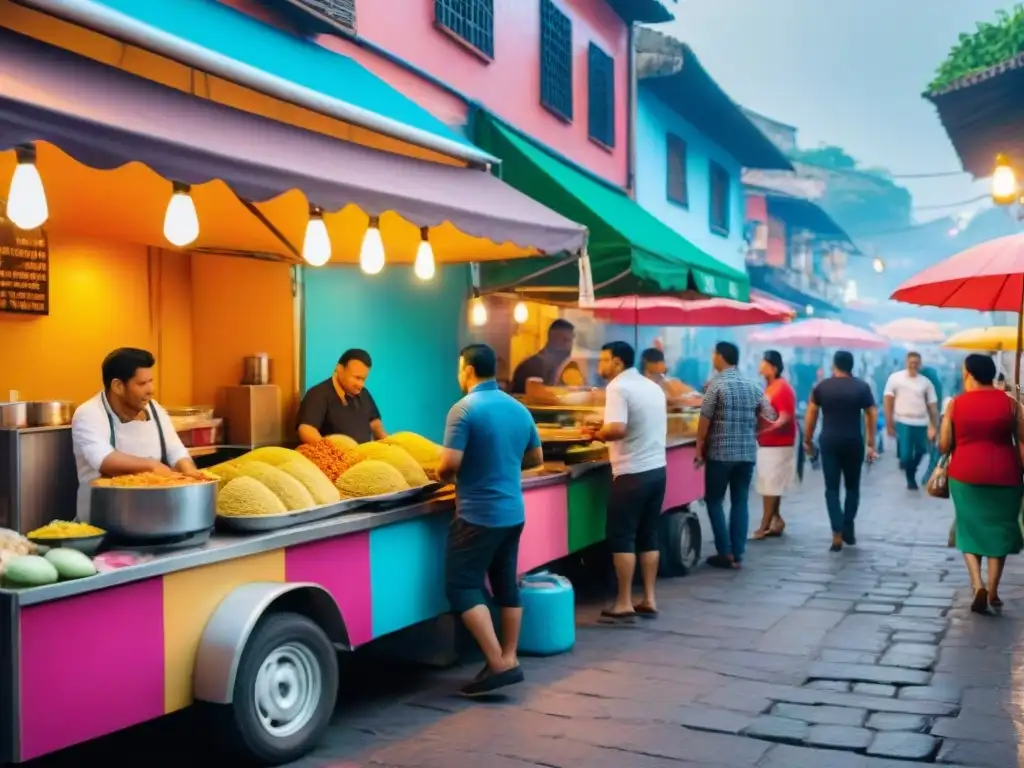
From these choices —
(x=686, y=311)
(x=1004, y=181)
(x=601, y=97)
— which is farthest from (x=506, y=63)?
(x=1004, y=181)

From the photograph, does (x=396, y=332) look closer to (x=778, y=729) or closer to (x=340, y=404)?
(x=340, y=404)

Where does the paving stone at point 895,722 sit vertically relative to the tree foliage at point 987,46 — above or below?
below

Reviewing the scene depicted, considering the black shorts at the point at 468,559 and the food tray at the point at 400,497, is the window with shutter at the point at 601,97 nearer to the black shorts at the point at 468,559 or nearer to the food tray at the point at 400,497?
the food tray at the point at 400,497

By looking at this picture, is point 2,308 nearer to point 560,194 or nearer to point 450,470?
point 450,470

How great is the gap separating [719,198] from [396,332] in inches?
576

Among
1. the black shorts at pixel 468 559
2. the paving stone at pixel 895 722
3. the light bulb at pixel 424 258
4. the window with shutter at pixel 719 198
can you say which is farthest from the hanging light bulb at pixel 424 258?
the window with shutter at pixel 719 198

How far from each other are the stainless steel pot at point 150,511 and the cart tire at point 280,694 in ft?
1.98

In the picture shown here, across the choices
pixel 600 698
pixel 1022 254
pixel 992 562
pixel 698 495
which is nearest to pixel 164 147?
pixel 600 698

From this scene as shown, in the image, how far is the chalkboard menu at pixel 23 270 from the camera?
6965 mm

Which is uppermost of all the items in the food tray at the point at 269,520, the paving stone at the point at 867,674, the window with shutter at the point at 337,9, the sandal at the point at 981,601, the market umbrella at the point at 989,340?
the window with shutter at the point at 337,9

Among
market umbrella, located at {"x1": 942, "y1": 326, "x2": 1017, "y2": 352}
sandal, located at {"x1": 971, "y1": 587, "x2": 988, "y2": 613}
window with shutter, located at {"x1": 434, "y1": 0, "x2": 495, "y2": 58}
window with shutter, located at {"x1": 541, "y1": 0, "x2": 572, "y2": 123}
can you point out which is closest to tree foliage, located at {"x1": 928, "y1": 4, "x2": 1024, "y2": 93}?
market umbrella, located at {"x1": 942, "y1": 326, "x2": 1017, "y2": 352}

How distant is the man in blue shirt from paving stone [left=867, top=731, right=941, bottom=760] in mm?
1972

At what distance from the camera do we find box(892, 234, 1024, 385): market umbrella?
24.7ft

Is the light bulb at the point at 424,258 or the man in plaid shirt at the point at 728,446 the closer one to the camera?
the light bulb at the point at 424,258
